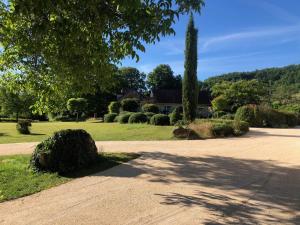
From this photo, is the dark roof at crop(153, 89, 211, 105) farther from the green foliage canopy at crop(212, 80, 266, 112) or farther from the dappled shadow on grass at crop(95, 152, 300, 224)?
the dappled shadow on grass at crop(95, 152, 300, 224)

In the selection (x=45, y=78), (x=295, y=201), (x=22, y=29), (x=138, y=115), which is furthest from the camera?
(x=138, y=115)

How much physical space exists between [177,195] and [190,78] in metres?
16.8

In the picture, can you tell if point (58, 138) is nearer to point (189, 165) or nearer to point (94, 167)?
point (94, 167)

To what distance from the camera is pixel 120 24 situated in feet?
18.0

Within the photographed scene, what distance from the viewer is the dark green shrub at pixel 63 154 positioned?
872 cm

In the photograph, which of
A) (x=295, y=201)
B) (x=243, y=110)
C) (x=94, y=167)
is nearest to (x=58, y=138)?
(x=94, y=167)

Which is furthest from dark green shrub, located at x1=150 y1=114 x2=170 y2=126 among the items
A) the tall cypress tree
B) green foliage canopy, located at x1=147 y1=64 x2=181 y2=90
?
green foliage canopy, located at x1=147 y1=64 x2=181 y2=90

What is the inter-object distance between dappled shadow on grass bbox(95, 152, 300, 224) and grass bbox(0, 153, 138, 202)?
584 millimetres

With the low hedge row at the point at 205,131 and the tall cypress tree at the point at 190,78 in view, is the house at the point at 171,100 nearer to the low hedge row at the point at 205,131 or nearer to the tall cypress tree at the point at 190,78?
the tall cypress tree at the point at 190,78

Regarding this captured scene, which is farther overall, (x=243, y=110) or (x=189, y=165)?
(x=243, y=110)

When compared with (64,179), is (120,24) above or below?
above

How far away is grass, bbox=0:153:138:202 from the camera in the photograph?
712 centimetres

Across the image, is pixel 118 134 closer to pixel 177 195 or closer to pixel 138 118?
pixel 138 118

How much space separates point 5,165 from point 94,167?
2717 millimetres
